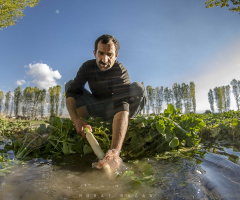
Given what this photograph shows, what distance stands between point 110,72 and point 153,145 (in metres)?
1.34

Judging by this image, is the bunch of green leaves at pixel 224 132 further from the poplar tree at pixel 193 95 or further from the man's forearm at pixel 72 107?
the poplar tree at pixel 193 95

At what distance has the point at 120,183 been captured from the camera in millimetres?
1370

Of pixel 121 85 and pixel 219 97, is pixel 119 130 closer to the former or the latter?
pixel 121 85

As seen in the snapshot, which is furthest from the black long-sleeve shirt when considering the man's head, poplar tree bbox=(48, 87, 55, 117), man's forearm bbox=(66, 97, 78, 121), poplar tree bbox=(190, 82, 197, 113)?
poplar tree bbox=(48, 87, 55, 117)

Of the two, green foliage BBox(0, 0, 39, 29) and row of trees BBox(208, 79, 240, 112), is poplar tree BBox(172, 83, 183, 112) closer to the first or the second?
row of trees BBox(208, 79, 240, 112)

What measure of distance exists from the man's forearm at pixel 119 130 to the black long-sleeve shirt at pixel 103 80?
17.8 inches

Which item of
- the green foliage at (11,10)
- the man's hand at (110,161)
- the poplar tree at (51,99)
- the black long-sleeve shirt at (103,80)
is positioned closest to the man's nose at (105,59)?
the black long-sleeve shirt at (103,80)

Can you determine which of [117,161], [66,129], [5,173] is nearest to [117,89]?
[66,129]

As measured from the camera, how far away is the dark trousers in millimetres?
2783

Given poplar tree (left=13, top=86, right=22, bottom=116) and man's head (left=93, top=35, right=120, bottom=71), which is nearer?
man's head (left=93, top=35, right=120, bottom=71)

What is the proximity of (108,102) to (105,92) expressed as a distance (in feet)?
0.67

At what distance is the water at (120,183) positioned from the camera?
117 centimetres

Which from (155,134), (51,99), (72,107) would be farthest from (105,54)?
(51,99)

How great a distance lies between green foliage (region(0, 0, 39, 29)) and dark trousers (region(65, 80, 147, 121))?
44.3 ft
